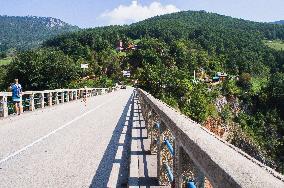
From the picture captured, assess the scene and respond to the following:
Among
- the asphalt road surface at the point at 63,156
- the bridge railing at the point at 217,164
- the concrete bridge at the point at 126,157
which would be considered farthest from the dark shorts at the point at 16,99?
the bridge railing at the point at 217,164

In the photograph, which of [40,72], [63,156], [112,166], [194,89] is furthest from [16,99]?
[194,89]

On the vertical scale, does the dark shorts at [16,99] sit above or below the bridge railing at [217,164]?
below

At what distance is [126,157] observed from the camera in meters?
10.0

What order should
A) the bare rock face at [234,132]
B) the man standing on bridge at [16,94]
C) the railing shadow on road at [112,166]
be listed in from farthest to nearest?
the bare rock face at [234,132] → the man standing on bridge at [16,94] → the railing shadow on road at [112,166]

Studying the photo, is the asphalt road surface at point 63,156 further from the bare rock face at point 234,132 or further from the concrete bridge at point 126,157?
the bare rock face at point 234,132

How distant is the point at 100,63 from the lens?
198000mm

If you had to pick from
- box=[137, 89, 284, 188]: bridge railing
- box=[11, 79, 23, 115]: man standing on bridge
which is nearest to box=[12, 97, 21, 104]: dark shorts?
box=[11, 79, 23, 115]: man standing on bridge

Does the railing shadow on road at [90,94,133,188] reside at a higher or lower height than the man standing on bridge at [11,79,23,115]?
lower

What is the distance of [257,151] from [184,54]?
11204cm

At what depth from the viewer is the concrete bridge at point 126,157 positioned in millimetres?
2225

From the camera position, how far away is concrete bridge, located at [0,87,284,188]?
87.6 inches

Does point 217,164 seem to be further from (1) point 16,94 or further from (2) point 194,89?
(2) point 194,89

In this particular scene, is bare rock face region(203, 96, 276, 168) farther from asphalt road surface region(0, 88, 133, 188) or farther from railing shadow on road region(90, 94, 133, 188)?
railing shadow on road region(90, 94, 133, 188)

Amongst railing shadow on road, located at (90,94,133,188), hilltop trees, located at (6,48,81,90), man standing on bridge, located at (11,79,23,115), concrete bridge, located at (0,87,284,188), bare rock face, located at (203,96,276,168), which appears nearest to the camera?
concrete bridge, located at (0,87,284,188)
